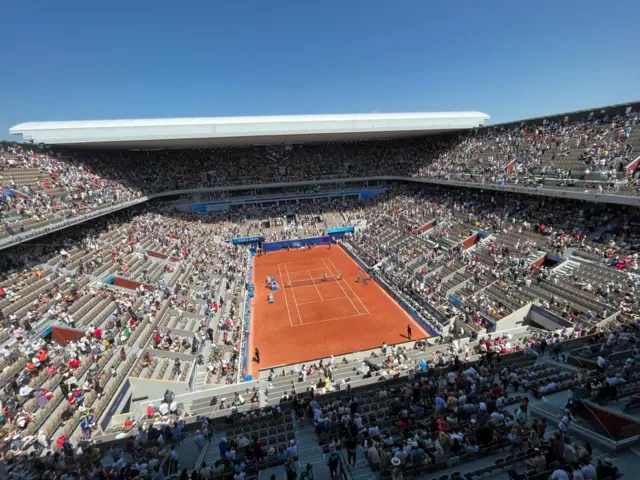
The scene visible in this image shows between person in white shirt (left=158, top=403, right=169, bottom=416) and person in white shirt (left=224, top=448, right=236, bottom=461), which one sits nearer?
person in white shirt (left=224, top=448, right=236, bottom=461)

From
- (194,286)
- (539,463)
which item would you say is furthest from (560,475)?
(194,286)

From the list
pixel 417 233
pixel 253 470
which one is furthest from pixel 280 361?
pixel 417 233

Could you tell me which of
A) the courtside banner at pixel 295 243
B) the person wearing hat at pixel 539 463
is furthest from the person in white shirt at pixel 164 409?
the courtside banner at pixel 295 243

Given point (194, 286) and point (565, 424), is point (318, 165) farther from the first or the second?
point (565, 424)

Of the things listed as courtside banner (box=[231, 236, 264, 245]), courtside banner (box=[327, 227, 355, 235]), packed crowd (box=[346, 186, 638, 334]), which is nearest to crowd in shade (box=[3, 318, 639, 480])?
packed crowd (box=[346, 186, 638, 334])

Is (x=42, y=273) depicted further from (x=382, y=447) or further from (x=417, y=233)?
(x=417, y=233)

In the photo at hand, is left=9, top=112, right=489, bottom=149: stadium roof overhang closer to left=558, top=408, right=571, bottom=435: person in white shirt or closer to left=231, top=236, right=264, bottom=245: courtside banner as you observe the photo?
left=231, top=236, right=264, bottom=245: courtside banner
